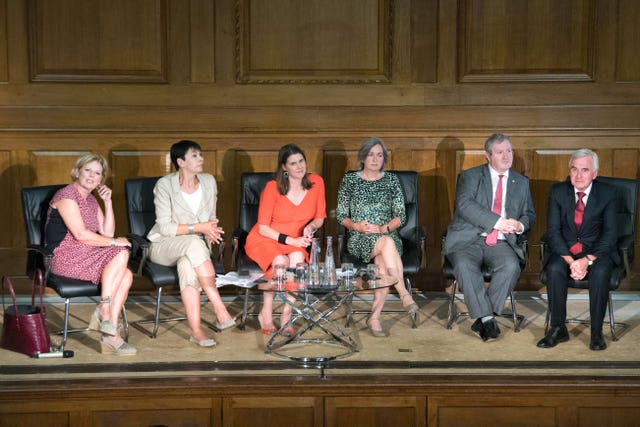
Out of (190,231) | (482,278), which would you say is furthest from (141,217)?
(482,278)

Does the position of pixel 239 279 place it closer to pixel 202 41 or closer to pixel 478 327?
pixel 478 327

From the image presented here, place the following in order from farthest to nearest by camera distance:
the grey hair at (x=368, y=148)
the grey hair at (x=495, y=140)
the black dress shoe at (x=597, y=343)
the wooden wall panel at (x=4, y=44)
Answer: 1. the wooden wall panel at (x=4, y=44)
2. the grey hair at (x=368, y=148)
3. the grey hair at (x=495, y=140)
4. the black dress shoe at (x=597, y=343)

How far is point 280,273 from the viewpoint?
587 centimetres

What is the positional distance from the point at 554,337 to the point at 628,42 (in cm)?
244

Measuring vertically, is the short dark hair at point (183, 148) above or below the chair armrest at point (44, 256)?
above

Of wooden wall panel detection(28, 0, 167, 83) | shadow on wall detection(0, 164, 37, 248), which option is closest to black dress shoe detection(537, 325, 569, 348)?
wooden wall panel detection(28, 0, 167, 83)

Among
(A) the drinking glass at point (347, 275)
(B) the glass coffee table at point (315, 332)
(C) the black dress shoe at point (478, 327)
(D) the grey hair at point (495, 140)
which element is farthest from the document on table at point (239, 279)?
(D) the grey hair at point (495, 140)

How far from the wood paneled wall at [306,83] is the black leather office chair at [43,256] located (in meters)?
1.02

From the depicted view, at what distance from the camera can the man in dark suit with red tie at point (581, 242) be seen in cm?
616

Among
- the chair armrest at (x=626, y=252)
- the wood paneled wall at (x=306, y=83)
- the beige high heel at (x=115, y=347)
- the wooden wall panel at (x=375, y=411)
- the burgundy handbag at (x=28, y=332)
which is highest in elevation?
the wood paneled wall at (x=306, y=83)

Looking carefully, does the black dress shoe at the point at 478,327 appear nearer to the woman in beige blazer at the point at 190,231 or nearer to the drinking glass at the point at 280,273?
the drinking glass at the point at 280,273

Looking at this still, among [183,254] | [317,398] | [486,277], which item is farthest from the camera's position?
[486,277]

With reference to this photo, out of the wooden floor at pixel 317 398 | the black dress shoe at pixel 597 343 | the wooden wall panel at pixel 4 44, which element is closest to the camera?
the wooden floor at pixel 317 398

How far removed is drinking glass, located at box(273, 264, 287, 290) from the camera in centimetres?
581
